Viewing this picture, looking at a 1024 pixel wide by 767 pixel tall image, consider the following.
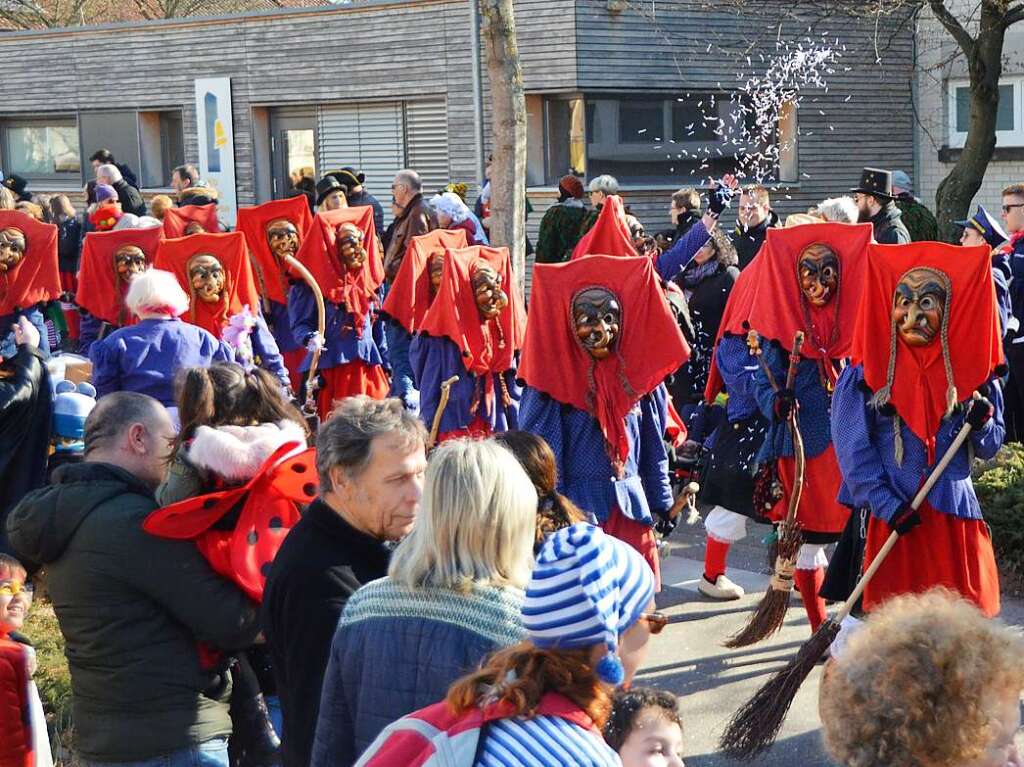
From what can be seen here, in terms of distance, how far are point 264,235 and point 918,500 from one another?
6129 millimetres

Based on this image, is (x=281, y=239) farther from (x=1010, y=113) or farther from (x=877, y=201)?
(x=1010, y=113)

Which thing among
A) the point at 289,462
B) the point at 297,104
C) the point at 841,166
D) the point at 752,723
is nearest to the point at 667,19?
the point at 841,166

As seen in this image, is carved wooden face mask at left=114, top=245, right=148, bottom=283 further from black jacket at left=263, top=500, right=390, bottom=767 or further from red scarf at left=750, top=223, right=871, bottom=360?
black jacket at left=263, top=500, right=390, bottom=767

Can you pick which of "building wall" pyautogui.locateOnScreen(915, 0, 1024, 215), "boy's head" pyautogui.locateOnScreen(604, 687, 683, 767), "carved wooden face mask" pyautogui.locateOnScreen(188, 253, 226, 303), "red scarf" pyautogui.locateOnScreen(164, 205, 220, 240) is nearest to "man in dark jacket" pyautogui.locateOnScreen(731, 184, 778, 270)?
"carved wooden face mask" pyautogui.locateOnScreen(188, 253, 226, 303)

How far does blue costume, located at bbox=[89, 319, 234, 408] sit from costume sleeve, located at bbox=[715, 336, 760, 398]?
2405 millimetres

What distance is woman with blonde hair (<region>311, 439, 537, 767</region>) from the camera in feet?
9.85

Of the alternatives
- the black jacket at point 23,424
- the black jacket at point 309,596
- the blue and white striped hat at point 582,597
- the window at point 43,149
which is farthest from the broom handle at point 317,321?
the window at point 43,149

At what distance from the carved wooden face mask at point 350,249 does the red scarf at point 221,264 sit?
986 millimetres

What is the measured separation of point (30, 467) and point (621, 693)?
17.9 ft

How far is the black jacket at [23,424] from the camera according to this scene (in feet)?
25.2

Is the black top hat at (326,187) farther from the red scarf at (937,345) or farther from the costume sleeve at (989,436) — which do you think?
the costume sleeve at (989,436)

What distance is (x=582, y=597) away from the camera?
2.51m

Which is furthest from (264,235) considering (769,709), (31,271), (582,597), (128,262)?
(582,597)

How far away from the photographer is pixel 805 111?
814 inches
